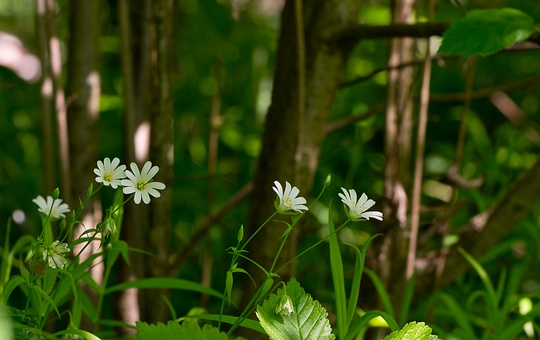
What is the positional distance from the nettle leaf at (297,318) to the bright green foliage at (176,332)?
0.17 ft

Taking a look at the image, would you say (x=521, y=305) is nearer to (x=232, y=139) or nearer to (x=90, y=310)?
(x=90, y=310)

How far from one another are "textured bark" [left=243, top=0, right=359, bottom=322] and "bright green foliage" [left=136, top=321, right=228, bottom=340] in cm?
41

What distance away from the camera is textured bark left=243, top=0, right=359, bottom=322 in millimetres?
1061

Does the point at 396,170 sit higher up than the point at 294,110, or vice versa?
the point at 294,110

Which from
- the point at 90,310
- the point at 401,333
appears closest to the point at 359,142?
the point at 90,310

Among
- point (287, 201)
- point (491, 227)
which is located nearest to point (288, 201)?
point (287, 201)

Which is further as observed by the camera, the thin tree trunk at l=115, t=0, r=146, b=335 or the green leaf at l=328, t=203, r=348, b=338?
the thin tree trunk at l=115, t=0, r=146, b=335

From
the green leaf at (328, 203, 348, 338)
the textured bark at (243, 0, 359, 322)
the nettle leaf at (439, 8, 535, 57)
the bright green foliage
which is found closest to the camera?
the bright green foliage

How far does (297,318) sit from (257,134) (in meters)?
1.29

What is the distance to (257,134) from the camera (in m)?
1.95

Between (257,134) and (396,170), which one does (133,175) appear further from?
(257,134)

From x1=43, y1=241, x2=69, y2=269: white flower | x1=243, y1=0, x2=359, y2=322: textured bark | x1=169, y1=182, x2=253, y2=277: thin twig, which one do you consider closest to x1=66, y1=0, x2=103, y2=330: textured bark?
x1=169, y1=182, x2=253, y2=277: thin twig

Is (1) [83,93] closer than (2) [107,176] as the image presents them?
No

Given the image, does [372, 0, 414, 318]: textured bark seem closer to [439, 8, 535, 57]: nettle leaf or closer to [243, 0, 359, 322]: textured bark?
[243, 0, 359, 322]: textured bark
